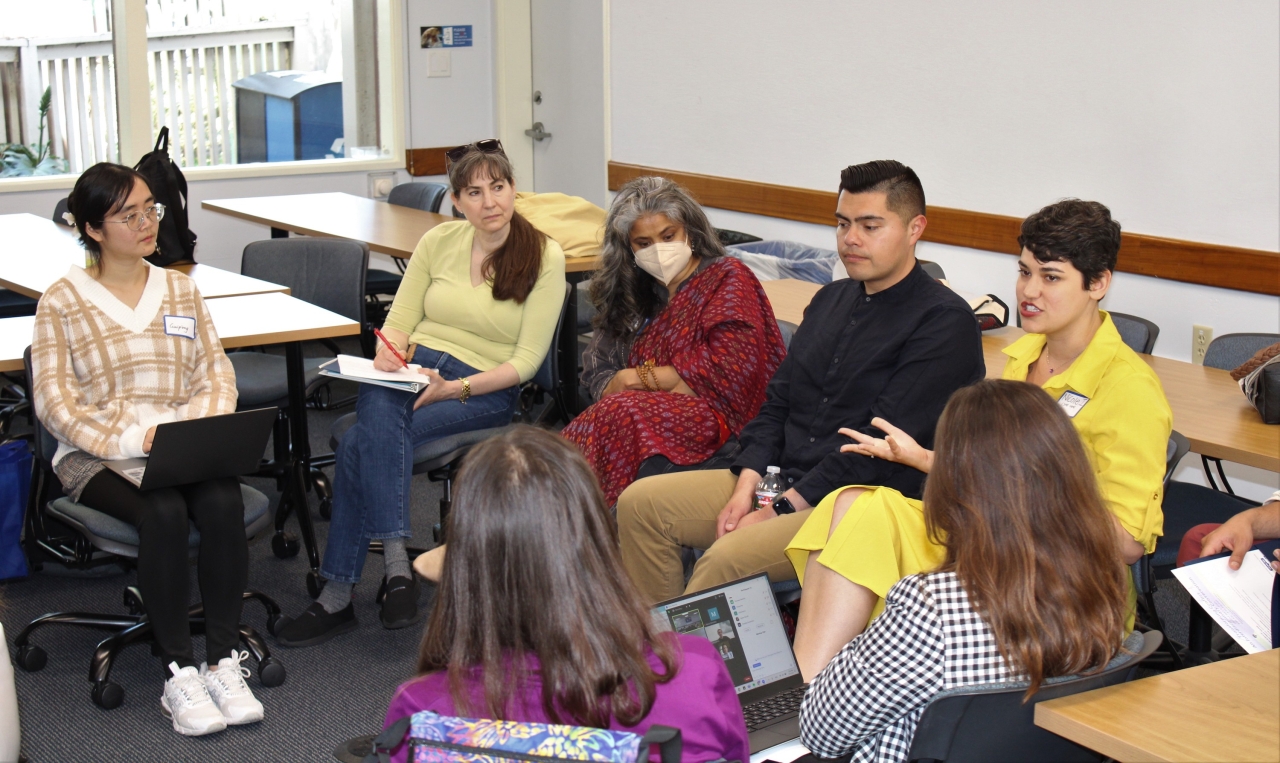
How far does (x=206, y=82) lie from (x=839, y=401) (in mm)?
5512

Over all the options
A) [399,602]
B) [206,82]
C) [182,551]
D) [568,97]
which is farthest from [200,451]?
[206,82]

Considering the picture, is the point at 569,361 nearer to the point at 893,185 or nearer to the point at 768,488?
the point at 768,488

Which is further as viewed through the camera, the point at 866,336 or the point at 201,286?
the point at 201,286

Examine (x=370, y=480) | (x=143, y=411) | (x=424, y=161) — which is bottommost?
(x=370, y=480)

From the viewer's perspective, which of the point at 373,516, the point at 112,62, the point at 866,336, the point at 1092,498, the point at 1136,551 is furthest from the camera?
the point at 112,62

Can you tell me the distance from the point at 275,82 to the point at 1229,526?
20.4 feet

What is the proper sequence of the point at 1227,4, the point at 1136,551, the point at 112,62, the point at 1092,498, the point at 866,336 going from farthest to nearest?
the point at 112,62 < the point at 1227,4 < the point at 866,336 < the point at 1136,551 < the point at 1092,498

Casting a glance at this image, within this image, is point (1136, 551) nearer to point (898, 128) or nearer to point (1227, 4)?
point (1227, 4)

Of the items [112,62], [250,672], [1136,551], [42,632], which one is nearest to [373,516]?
[250,672]

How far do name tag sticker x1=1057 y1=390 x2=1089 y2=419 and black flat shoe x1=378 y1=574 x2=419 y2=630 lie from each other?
5.77ft

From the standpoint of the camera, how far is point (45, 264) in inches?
164

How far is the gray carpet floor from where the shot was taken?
255cm

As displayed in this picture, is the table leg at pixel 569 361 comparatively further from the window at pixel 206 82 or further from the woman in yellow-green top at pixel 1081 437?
the window at pixel 206 82

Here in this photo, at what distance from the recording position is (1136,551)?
2.06 meters
